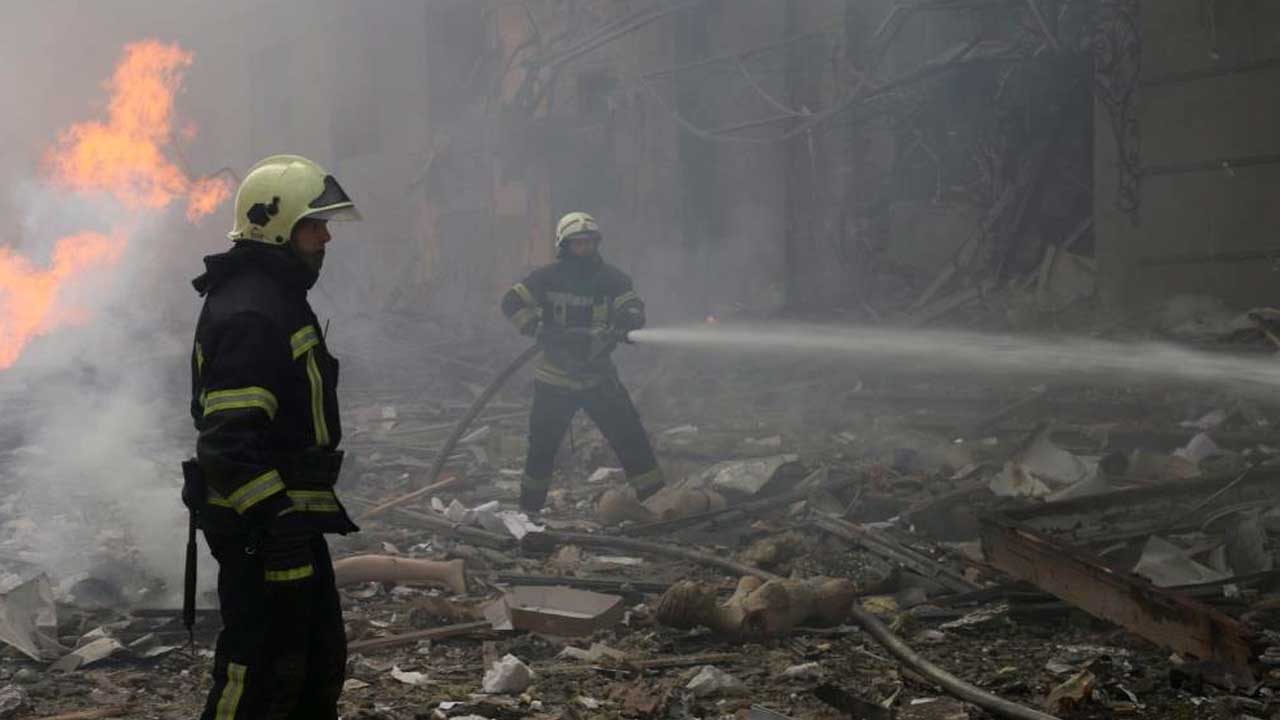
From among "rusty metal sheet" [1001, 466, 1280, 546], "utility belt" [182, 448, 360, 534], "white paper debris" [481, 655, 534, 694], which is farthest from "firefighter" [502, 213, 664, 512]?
"utility belt" [182, 448, 360, 534]

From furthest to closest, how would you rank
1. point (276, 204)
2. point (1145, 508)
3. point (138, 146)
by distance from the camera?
1. point (138, 146)
2. point (1145, 508)
3. point (276, 204)

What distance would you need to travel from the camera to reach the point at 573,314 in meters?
8.39

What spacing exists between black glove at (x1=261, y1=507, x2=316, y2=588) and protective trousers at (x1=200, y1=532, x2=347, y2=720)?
18mm

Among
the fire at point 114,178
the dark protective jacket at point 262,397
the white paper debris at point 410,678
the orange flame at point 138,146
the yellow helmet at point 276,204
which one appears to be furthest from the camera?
the orange flame at point 138,146

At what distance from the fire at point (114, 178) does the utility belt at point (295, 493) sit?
13392 millimetres

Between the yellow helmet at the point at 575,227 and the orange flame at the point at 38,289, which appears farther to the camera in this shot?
the orange flame at the point at 38,289

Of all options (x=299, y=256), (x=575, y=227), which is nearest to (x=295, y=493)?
(x=299, y=256)

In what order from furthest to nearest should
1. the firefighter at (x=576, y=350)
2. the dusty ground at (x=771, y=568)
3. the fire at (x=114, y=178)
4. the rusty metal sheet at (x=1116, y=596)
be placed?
1. the fire at (x=114, y=178)
2. the firefighter at (x=576, y=350)
3. the dusty ground at (x=771, y=568)
4. the rusty metal sheet at (x=1116, y=596)

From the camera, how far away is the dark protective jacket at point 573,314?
8.34 meters

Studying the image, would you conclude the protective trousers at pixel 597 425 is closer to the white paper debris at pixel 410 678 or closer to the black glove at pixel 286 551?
the white paper debris at pixel 410 678

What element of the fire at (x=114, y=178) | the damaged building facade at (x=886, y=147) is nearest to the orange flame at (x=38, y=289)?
the fire at (x=114, y=178)

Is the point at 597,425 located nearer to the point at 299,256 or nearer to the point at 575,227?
the point at 575,227

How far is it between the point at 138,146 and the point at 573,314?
54.7ft

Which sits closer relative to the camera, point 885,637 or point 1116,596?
point 1116,596
